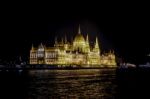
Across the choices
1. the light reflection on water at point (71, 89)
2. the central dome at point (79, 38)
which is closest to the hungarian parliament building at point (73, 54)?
the central dome at point (79, 38)

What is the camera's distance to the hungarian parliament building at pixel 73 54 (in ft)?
520

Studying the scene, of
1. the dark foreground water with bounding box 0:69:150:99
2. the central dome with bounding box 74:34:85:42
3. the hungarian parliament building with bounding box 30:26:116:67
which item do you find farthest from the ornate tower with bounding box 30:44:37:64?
the dark foreground water with bounding box 0:69:150:99

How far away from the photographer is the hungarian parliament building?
6240 inches

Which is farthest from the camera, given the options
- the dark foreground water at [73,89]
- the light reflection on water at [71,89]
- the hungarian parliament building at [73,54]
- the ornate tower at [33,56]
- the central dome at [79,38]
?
the central dome at [79,38]

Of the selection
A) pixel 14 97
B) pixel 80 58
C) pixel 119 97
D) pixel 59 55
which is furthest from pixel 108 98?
pixel 80 58

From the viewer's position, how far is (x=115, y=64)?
19350 cm

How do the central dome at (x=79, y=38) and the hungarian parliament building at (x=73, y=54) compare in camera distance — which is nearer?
the hungarian parliament building at (x=73, y=54)

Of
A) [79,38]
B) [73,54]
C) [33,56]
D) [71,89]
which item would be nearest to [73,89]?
[71,89]

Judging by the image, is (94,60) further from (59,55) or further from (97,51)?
(59,55)

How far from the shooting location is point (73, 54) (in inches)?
6575

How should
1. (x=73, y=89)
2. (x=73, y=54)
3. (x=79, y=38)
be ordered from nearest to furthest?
(x=73, y=89)
(x=73, y=54)
(x=79, y=38)

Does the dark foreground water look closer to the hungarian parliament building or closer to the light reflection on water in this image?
A: the light reflection on water

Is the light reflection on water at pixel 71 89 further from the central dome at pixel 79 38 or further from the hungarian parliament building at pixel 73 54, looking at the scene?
the central dome at pixel 79 38

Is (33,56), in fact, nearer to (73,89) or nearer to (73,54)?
(73,54)
